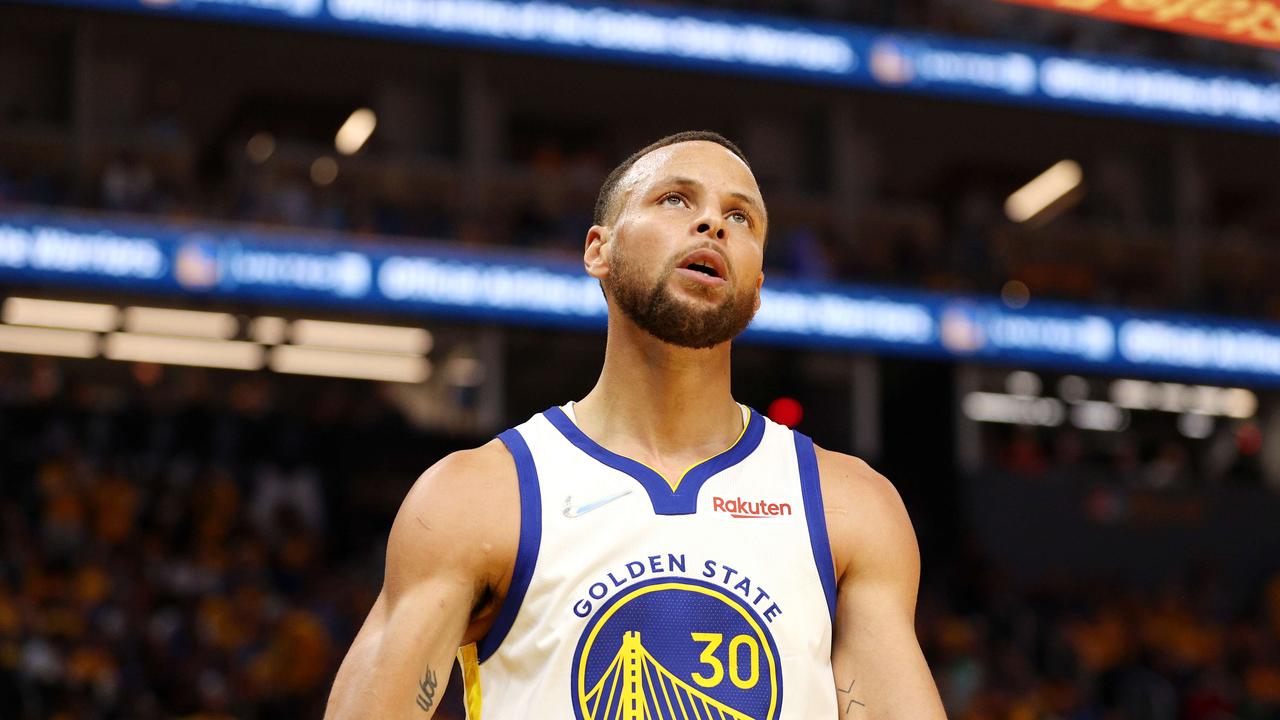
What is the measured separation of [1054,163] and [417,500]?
1914 cm

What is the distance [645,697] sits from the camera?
2.67m

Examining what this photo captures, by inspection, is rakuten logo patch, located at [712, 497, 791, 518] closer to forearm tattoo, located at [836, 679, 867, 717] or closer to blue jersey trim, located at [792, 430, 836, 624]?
blue jersey trim, located at [792, 430, 836, 624]

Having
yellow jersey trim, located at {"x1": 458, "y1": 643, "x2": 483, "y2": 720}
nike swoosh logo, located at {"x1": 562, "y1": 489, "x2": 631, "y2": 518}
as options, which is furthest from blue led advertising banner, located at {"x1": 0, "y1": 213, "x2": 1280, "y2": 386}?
nike swoosh logo, located at {"x1": 562, "y1": 489, "x2": 631, "y2": 518}

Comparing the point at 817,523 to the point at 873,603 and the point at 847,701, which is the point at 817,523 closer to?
the point at 873,603

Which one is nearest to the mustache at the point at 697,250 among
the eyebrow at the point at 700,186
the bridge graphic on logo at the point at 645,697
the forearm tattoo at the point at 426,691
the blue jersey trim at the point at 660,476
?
the eyebrow at the point at 700,186

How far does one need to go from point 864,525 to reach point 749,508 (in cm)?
21

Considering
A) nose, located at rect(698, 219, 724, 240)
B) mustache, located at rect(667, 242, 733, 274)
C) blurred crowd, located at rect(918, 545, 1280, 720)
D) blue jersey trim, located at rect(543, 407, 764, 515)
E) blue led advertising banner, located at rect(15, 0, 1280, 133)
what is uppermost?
blue led advertising banner, located at rect(15, 0, 1280, 133)

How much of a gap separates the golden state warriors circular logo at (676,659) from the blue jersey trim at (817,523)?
0.15 metres

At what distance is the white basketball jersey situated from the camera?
2688 millimetres

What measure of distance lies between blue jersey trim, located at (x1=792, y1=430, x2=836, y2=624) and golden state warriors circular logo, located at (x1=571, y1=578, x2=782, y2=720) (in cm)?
15

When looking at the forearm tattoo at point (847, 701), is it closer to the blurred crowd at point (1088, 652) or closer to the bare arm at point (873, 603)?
the bare arm at point (873, 603)

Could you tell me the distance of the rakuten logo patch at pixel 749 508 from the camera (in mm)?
2842

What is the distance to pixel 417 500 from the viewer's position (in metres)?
2.73

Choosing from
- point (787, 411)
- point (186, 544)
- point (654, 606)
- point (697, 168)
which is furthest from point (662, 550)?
point (787, 411)
